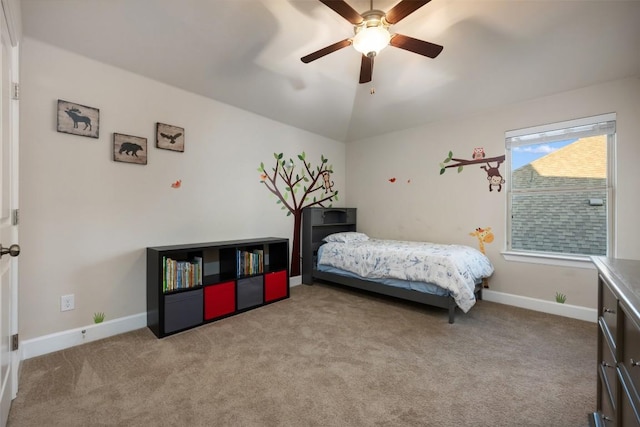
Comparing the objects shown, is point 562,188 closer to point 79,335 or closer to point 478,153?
point 478,153

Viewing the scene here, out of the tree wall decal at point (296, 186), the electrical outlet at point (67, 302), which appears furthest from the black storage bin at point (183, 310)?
the tree wall decal at point (296, 186)

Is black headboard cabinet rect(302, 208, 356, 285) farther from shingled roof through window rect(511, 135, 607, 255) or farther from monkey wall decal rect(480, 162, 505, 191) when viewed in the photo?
shingled roof through window rect(511, 135, 607, 255)


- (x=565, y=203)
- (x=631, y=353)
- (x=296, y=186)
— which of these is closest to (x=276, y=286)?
(x=296, y=186)

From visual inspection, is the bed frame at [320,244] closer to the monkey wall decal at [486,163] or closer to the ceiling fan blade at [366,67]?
the monkey wall decal at [486,163]

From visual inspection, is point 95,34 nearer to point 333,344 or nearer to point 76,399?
point 76,399

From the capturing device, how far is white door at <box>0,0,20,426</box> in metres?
1.33

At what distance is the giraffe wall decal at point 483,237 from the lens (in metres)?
3.46

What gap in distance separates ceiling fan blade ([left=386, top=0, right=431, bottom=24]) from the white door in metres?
1.98

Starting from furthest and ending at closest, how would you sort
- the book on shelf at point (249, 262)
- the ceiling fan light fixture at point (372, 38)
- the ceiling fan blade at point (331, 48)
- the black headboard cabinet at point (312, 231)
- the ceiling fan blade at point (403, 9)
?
the black headboard cabinet at point (312, 231), the book on shelf at point (249, 262), the ceiling fan blade at point (331, 48), the ceiling fan light fixture at point (372, 38), the ceiling fan blade at point (403, 9)

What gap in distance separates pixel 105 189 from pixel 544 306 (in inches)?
174

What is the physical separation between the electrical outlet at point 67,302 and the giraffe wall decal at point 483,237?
4094 millimetres

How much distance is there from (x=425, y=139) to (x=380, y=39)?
234cm

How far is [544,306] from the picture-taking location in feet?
10.1

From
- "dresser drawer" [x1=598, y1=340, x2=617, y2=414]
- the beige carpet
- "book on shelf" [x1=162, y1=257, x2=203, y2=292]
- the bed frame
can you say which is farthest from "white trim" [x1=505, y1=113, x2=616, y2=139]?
"book on shelf" [x1=162, y1=257, x2=203, y2=292]
